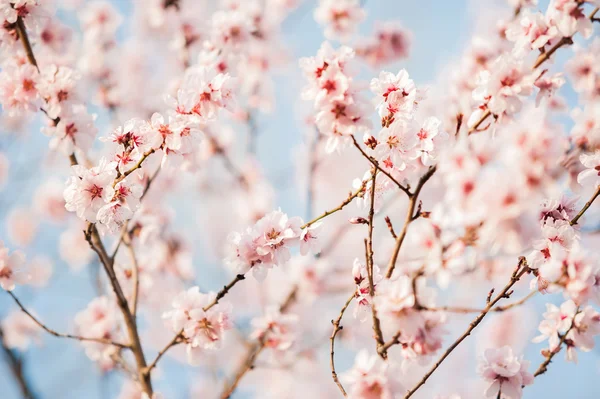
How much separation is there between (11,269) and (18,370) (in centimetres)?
301

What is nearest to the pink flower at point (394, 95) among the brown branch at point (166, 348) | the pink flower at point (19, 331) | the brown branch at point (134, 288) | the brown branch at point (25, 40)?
the brown branch at point (166, 348)

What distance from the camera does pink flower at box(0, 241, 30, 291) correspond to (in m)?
2.04

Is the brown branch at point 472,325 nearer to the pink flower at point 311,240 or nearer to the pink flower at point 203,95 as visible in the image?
the pink flower at point 311,240

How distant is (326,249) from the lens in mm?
4184

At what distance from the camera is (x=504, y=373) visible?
1654 millimetres

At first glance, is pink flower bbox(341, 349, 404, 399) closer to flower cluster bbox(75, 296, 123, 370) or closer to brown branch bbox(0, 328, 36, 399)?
flower cluster bbox(75, 296, 123, 370)

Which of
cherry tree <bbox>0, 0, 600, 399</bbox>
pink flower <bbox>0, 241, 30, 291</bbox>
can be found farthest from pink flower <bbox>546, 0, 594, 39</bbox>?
pink flower <bbox>0, 241, 30, 291</bbox>

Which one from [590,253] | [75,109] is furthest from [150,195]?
[590,253]

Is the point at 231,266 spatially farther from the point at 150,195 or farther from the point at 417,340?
the point at 150,195

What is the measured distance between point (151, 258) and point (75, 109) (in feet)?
3.92

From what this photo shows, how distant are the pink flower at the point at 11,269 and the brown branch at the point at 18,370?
9.12ft

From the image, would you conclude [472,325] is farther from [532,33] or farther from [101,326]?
[101,326]

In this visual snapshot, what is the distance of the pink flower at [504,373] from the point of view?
1.67 m

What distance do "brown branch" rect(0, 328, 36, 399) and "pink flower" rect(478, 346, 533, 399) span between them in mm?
4264
